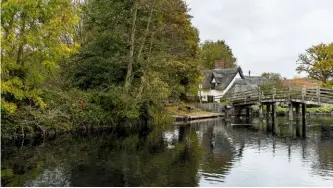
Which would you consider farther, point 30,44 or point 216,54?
point 216,54

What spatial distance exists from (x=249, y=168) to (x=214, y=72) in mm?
51380

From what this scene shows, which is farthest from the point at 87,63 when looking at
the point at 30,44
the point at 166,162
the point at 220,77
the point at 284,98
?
the point at 220,77

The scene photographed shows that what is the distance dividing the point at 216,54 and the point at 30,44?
67976 millimetres

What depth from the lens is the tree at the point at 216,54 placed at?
86.0m

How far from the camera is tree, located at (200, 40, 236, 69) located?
86000mm

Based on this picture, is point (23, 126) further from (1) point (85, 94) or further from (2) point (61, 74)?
(2) point (61, 74)

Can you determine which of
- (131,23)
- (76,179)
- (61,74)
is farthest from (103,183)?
(61,74)

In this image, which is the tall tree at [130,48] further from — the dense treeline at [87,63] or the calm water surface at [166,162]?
the calm water surface at [166,162]

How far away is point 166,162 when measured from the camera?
17.0 m

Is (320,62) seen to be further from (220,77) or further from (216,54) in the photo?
(216,54)

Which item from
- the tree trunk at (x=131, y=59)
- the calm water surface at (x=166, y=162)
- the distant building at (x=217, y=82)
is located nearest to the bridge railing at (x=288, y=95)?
the distant building at (x=217, y=82)

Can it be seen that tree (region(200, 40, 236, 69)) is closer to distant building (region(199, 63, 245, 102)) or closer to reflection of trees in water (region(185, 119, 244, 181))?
distant building (region(199, 63, 245, 102))

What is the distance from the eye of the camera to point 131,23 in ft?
109

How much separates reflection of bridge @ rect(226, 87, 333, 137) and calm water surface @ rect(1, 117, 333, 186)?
31.2 ft
